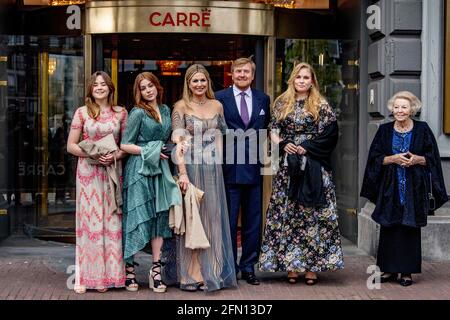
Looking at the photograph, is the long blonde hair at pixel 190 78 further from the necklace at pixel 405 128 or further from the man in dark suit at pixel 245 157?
the necklace at pixel 405 128

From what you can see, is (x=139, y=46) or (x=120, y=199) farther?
(x=139, y=46)

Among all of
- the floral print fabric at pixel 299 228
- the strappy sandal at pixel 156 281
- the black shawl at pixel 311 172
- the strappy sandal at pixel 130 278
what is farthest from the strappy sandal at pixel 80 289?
the black shawl at pixel 311 172

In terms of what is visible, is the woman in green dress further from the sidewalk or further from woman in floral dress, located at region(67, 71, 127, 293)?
the sidewalk

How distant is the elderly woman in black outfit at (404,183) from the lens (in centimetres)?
825

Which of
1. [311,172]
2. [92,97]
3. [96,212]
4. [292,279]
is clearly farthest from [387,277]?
[92,97]

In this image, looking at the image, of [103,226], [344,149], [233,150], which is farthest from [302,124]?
[344,149]

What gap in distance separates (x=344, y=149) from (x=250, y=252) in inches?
124

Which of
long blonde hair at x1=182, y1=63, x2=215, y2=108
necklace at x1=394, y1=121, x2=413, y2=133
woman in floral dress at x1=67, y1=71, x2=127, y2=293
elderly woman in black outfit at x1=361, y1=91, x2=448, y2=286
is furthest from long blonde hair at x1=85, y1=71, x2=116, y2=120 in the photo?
necklace at x1=394, y1=121, x2=413, y2=133

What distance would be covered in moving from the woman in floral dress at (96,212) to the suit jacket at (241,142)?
1000mm

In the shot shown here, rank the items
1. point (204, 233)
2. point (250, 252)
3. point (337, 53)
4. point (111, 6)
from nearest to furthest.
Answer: point (204, 233), point (250, 252), point (111, 6), point (337, 53)

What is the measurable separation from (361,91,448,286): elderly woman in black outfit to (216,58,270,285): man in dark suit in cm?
106

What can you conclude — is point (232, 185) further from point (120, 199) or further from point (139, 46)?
point (139, 46)

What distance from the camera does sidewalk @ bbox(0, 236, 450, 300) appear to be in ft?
25.6

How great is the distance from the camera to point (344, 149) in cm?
1116
